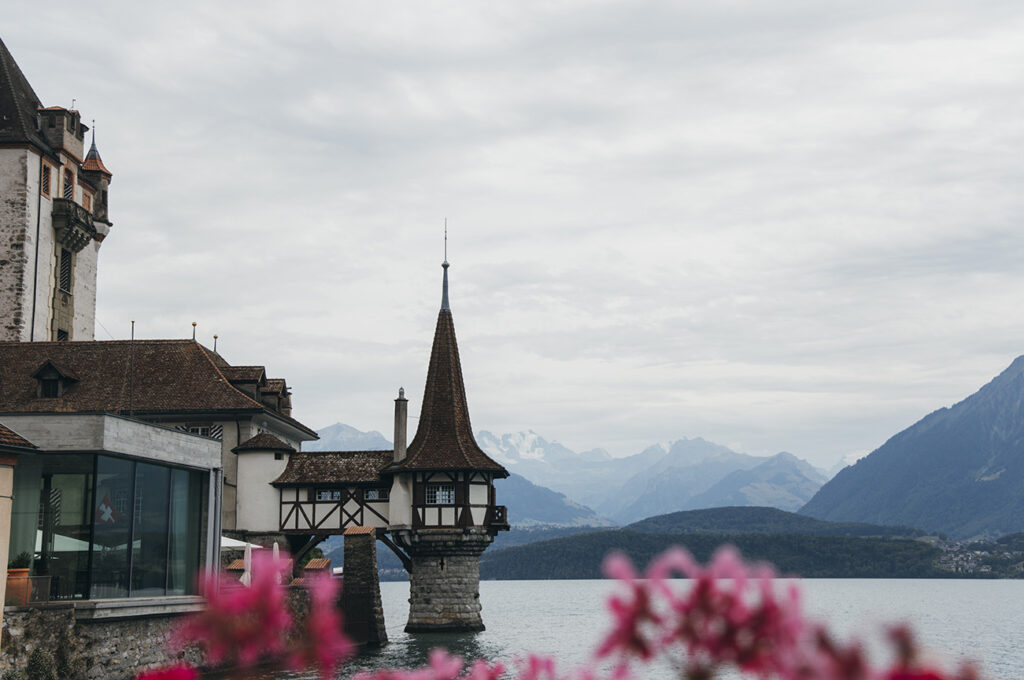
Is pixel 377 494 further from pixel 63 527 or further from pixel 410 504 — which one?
pixel 63 527

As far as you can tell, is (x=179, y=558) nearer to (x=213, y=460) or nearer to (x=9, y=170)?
(x=213, y=460)

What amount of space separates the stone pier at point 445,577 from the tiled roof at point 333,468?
3.77m

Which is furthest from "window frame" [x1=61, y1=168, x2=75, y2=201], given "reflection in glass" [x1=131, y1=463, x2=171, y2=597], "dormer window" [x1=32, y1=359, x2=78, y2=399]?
"reflection in glass" [x1=131, y1=463, x2=171, y2=597]

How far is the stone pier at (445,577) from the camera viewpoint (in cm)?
5450

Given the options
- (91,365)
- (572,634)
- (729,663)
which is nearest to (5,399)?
(91,365)

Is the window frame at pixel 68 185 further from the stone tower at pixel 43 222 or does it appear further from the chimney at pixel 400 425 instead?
the chimney at pixel 400 425

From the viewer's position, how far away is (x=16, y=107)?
58.3 m

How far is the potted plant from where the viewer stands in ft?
89.0

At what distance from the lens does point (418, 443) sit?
57688 millimetres

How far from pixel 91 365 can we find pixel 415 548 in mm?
16585

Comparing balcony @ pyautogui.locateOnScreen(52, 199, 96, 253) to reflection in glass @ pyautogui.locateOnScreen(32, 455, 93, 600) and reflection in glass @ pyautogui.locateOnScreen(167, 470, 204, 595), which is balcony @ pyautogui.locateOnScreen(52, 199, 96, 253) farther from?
reflection in glass @ pyautogui.locateOnScreen(32, 455, 93, 600)

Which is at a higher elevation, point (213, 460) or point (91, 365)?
point (91, 365)

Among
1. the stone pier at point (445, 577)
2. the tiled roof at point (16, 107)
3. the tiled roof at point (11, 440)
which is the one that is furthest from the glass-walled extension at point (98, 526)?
the tiled roof at point (16, 107)

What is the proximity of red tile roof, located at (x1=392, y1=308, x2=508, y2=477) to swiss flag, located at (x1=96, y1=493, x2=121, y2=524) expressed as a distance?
2449 cm
